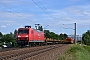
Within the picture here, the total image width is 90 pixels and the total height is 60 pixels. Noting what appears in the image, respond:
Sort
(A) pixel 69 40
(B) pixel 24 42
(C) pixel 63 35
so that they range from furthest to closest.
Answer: (C) pixel 63 35 < (A) pixel 69 40 < (B) pixel 24 42

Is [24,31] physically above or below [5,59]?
above

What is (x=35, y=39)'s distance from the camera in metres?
49.4

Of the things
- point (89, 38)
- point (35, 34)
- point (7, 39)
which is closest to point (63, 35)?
point (89, 38)

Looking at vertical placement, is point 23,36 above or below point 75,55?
above

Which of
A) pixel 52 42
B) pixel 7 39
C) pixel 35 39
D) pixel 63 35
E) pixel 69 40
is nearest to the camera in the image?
pixel 35 39

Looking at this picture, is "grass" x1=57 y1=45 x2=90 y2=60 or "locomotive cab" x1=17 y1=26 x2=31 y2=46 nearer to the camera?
"grass" x1=57 y1=45 x2=90 y2=60

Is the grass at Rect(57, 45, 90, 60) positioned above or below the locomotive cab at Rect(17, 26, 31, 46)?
below

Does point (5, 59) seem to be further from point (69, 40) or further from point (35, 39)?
point (69, 40)

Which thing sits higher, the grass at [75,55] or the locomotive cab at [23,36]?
the locomotive cab at [23,36]

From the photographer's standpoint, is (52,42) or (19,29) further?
(52,42)

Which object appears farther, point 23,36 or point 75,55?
point 23,36

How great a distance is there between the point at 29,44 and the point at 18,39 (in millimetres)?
2574

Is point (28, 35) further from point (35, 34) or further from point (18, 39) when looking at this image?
point (35, 34)

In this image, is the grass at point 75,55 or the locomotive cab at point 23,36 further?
the locomotive cab at point 23,36
